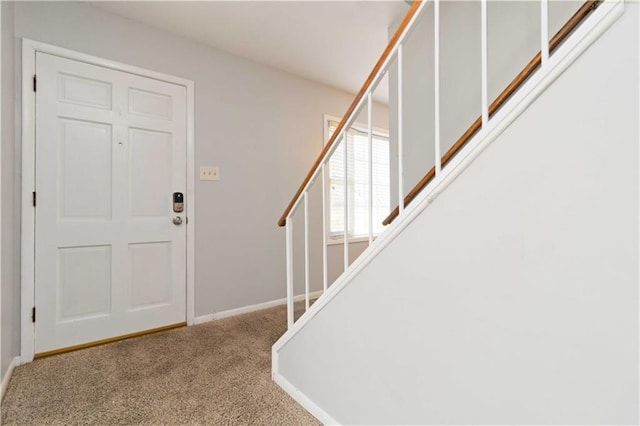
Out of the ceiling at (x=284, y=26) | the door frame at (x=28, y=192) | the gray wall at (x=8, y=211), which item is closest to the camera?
the gray wall at (x=8, y=211)

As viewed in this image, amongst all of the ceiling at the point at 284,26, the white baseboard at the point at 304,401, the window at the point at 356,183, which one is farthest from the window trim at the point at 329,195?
the white baseboard at the point at 304,401

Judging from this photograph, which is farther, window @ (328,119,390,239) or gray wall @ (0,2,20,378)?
window @ (328,119,390,239)

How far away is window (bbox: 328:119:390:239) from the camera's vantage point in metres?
3.55

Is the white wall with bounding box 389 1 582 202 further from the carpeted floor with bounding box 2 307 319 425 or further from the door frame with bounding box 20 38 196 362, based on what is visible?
the door frame with bounding box 20 38 196 362

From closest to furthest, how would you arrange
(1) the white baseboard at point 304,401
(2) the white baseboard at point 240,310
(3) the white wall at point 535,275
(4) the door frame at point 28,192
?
(3) the white wall at point 535,275
(1) the white baseboard at point 304,401
(4) the door frame at point 28,192
(2) the white baseboard at point 240,310

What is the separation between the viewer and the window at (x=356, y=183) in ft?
11.6

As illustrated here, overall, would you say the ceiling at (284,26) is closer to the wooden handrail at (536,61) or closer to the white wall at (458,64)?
the white wall at (458,64)

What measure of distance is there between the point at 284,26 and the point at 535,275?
244cm

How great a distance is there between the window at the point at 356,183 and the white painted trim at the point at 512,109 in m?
2.27

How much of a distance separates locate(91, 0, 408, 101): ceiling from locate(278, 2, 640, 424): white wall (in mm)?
1857

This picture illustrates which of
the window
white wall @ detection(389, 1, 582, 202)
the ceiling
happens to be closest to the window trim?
the window

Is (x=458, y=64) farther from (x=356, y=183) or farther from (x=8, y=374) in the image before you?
(x=8, y=374)

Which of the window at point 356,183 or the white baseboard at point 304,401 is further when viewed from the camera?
the window at point 356,183

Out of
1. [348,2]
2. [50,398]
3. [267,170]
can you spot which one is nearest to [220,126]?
[267,170]
